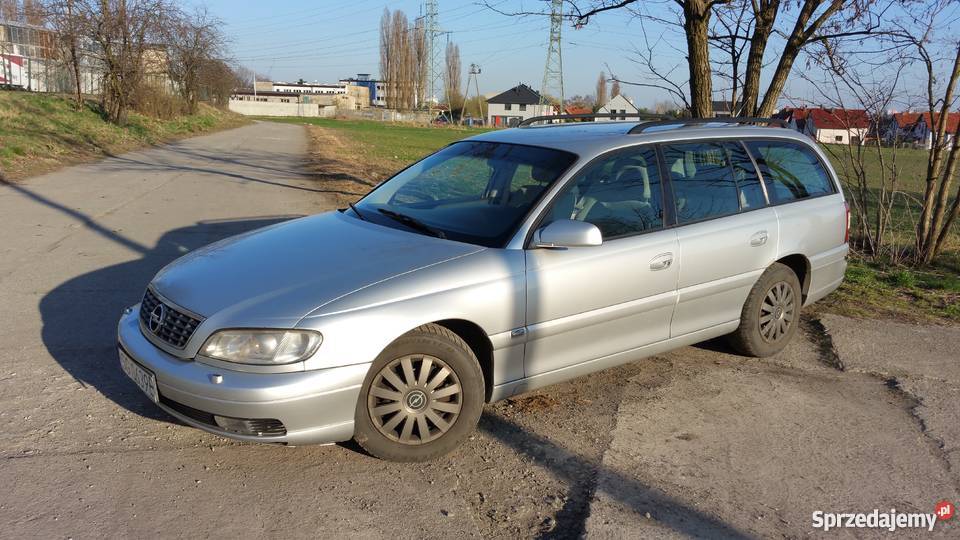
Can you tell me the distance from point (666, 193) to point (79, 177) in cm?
1312

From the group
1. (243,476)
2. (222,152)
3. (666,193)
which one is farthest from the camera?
(222,152)

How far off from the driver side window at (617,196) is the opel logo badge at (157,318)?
80.0 inches

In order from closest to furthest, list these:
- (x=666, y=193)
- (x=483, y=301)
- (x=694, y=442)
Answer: (x=483, y=301) < (x=694, y=442) < (x=666, y=193)

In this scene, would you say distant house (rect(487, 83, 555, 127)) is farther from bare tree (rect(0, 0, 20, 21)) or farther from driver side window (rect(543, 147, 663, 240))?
driver side window (rect(543, 147, 663, 240))

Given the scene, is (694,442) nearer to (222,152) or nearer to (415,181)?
(415,181)

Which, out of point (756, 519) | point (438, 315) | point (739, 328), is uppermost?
point (438, 315)

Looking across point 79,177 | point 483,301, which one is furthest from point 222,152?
point 483,301

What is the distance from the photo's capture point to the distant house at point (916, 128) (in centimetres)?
856

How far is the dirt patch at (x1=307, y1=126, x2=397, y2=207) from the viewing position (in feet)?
45.9

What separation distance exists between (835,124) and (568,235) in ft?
21.6

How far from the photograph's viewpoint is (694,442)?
159 inches

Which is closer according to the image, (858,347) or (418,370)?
(418,370)

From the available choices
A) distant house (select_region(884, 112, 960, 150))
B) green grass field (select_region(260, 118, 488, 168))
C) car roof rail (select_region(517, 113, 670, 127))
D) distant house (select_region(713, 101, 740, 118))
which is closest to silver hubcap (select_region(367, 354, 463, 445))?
car roof rail (select_region(517, 113, 670, 127))

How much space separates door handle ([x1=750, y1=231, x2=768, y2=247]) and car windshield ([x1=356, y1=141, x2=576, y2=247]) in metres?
1.50
